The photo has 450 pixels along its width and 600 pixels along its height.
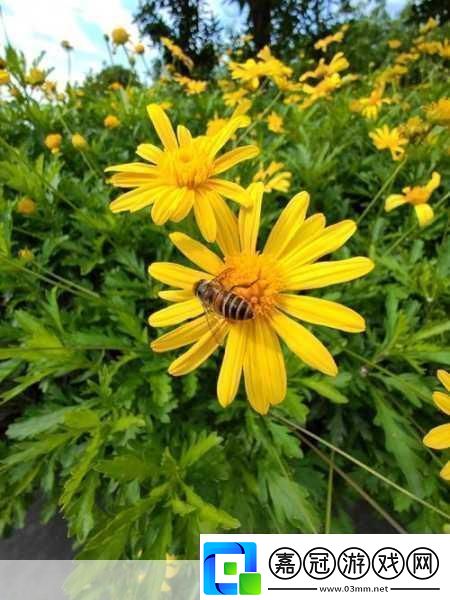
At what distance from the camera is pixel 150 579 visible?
1.02 metres

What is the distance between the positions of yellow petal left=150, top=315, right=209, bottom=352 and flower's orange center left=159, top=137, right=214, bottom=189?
223mm

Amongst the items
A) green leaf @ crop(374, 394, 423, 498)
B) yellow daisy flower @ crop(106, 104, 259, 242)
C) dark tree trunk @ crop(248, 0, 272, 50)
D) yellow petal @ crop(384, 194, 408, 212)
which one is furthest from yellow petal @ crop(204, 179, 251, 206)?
dark tree trunk @ crop(248, 0, 272, 50)

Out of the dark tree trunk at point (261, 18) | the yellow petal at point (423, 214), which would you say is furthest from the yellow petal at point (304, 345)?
the dark tree trunk at point (261, 18)

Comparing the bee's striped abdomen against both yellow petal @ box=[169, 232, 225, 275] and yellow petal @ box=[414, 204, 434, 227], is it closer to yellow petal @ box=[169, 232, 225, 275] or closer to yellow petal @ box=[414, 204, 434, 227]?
yellow petal @ box=[169, 232, 225, 275]

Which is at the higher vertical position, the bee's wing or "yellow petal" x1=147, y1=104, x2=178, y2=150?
"yellow petal" x1=147, y1=104, x2=178, y2=150

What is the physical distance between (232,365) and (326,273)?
198 mm

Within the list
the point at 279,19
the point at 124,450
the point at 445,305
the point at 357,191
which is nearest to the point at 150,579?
the point at 124,450

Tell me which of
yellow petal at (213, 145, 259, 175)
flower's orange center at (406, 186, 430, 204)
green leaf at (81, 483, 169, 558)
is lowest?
green leaf at (81, 483, 169, 558)

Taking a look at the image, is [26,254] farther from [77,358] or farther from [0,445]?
[0,445]

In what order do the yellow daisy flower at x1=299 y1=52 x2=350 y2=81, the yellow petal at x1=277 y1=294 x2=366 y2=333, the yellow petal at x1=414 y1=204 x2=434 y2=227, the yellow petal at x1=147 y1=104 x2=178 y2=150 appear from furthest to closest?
the yellow daisy flower at x1=299 y1=52 x2=350 y2=81 < the yellow petal at x1=414 y1=204 x2=434 y2=227 < the yellow petal at x1=147 y1=104 x2=178 y2=150 < the yellow petal at x1=277 y1=294 x2=366 y2=333

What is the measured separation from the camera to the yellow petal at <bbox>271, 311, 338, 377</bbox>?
75 cm

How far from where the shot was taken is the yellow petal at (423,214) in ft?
4.91

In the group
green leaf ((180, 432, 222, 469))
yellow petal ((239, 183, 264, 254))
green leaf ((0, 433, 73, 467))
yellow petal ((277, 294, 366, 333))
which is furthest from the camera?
green leaf ((0, 433, 73, 467))

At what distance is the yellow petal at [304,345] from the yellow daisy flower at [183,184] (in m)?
0.17
